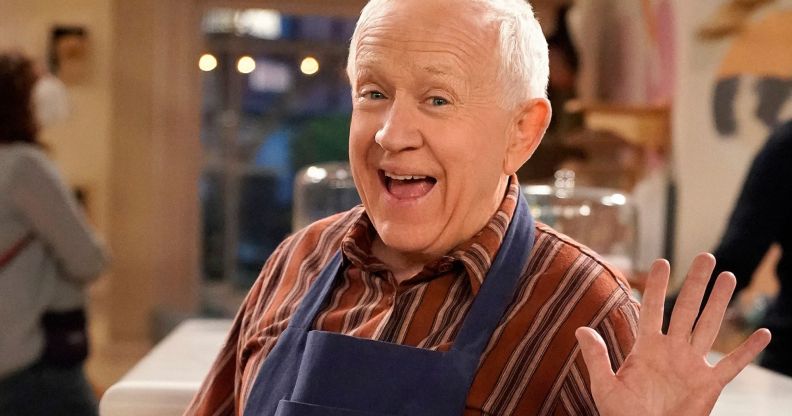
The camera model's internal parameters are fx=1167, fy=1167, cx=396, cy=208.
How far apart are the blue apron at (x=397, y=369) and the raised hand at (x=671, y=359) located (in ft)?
0.50

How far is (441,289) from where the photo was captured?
1.38 m

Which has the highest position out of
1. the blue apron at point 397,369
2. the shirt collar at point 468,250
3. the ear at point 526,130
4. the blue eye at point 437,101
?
the blue eye at point 437,101

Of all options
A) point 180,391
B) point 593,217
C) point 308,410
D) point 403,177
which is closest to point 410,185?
point 403,177

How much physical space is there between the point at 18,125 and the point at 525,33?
1864 millimetres

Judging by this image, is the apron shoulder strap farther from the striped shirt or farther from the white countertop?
the striped shirt

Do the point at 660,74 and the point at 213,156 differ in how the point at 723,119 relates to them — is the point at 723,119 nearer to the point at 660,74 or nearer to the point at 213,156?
the point at 660,74

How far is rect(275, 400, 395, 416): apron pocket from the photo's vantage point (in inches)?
51.5

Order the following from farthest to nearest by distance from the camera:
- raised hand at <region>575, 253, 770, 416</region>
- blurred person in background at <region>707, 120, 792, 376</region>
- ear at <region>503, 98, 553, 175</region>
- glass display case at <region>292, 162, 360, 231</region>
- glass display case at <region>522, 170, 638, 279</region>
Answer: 1. glass display case at <region>292, 162, 360, 231</region>
2. glass display case at <region>522, 170, 638, 279</region>
3. blurred person in background at <region>707, 120, 792, 376</region>
4. ear at <region>503, 98, 553, 175</region>
5. raised hand at <region>575, 253, 770, 416</region>

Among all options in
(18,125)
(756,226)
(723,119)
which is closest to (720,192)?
(723,119)

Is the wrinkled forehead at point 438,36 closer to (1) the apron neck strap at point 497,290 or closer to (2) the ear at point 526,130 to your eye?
(2) the ear at point 526,130

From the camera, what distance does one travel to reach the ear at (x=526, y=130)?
1.38 metres

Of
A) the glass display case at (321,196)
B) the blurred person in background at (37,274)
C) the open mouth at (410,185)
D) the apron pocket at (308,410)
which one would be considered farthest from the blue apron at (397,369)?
the blurred person in background at (37,274)

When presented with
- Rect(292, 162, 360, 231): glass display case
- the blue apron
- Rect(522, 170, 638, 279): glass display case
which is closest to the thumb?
the blue apron

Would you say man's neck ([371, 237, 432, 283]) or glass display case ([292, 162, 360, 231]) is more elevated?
man's neck ([371, 237, 432, 283])
